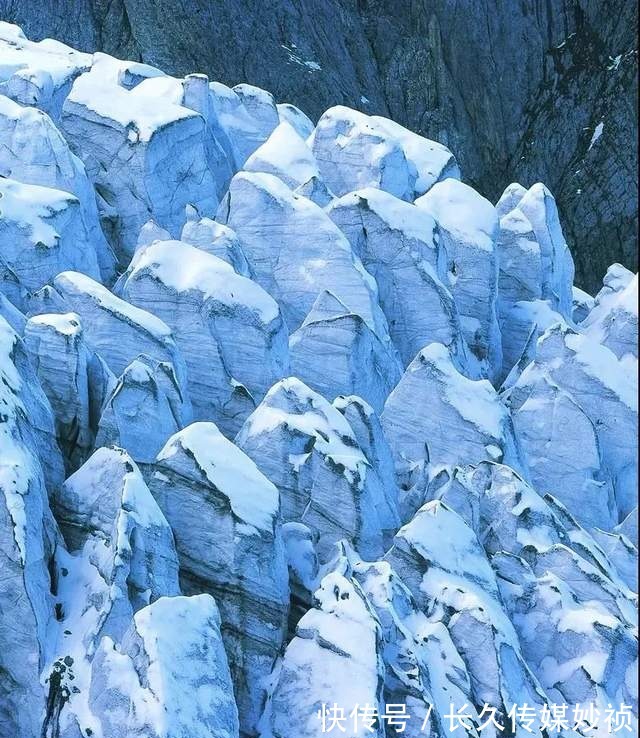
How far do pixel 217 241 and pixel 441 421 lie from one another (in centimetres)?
487

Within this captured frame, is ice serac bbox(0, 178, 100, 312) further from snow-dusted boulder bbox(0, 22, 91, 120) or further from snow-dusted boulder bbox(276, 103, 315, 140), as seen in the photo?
snow-dusted boulder bbox(276, 103, 315, 140)

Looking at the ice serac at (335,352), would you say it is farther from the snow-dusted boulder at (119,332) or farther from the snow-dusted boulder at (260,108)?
the snow-dusted boulder at (260,108)

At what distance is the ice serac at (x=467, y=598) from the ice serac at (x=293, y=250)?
5.87 metres

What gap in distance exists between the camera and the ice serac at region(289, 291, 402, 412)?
66.9 ft

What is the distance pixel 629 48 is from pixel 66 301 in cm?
3103

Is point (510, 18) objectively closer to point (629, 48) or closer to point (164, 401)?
point (629, 48)

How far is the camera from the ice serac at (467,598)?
1535cm

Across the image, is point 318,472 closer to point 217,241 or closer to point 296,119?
point 217,241

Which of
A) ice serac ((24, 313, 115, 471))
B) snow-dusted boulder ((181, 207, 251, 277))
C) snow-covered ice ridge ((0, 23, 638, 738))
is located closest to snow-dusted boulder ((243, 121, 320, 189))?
snow-covered ice ridge ((0, 23, 638, 738))

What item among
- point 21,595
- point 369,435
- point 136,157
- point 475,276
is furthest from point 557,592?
point 136,157

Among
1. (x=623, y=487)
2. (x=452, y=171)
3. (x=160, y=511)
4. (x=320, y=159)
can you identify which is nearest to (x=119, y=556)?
(x=160, y=511)

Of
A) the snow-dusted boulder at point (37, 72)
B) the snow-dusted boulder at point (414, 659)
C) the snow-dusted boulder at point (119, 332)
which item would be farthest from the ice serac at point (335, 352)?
the snow-dusted boulder at point (37, 72)

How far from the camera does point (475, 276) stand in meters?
25.0

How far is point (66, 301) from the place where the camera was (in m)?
18.8
